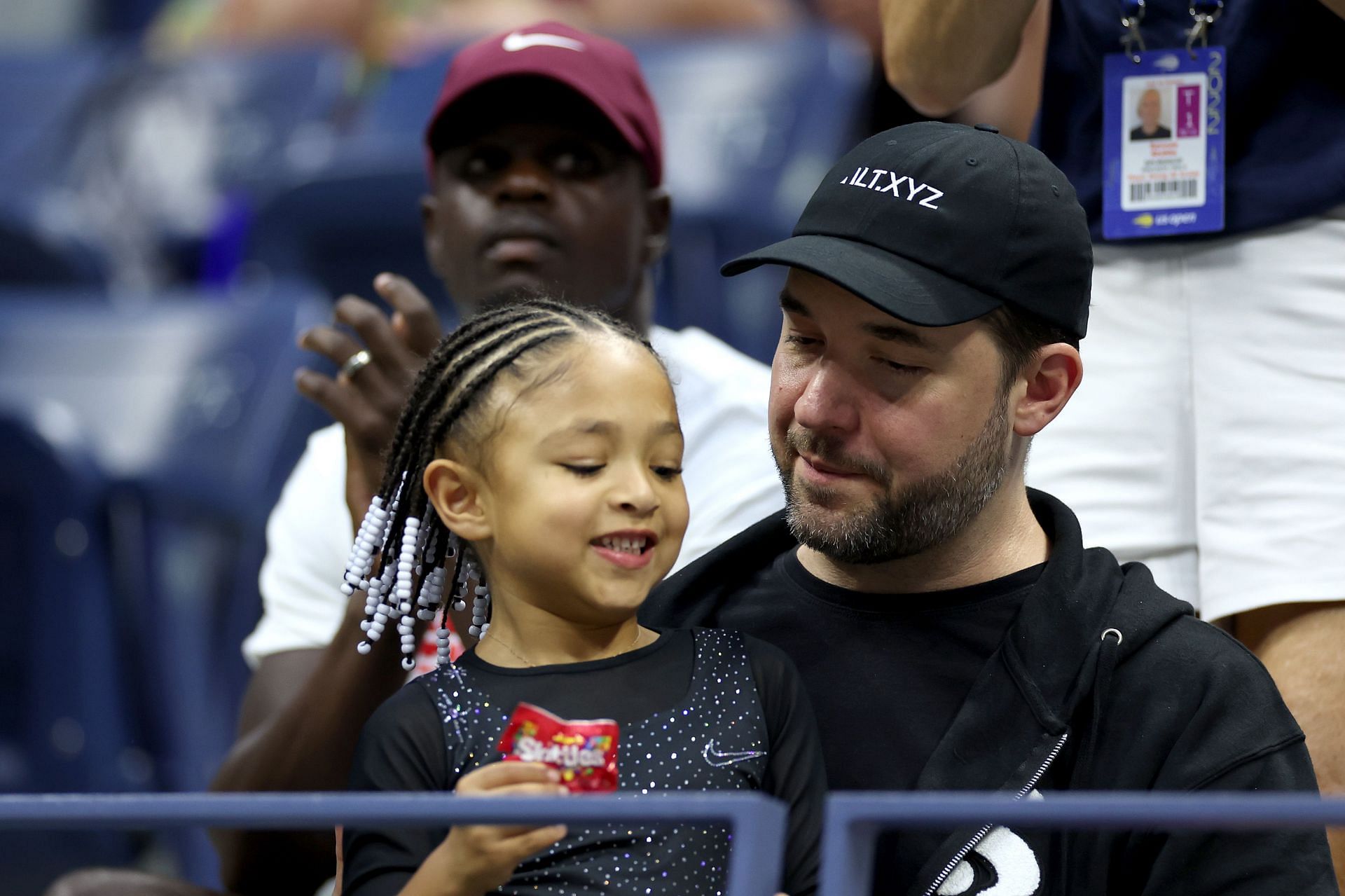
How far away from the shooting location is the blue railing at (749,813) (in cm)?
94

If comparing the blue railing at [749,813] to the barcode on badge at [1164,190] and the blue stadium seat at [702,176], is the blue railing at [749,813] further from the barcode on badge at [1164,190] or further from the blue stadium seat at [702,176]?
the blue stadium seat at [702,176]

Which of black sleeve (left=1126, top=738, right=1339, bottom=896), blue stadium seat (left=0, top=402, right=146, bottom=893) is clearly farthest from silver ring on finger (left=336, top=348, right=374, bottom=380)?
blue stadium seat (left=0, top=402, right=146, bottom=893)

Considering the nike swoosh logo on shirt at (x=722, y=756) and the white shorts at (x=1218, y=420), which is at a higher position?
the white shorts at (x=1218, y=420)

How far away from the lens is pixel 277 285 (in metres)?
4.45

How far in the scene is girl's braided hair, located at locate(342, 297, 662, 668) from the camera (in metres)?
1.64

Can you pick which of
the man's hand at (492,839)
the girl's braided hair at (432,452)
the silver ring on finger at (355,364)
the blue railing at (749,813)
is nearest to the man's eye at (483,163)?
the silver ring on finger at (355,364)

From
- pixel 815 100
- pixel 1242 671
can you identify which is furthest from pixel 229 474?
pixel 1242 671

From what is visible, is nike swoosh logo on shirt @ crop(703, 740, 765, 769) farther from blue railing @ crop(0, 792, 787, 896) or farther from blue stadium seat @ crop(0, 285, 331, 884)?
blue stadium seat @ crop(0, 285, 331, 884)

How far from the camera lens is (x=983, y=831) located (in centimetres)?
148

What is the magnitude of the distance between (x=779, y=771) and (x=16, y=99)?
4498mm

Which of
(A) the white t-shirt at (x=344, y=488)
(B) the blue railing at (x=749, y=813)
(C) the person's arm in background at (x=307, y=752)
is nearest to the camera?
(B) the blue railing at (x=749, y=813)

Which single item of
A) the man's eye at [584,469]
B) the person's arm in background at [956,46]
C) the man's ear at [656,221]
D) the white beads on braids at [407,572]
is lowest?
the white beads on braids at [407,572]

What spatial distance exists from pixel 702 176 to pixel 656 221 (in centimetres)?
151

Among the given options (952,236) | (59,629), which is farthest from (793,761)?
(59,629)
